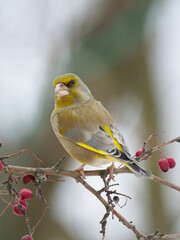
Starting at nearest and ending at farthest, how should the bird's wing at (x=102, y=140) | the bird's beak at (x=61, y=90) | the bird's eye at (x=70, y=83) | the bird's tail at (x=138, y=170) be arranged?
the bird's tail at (x=138, y=170), the bird's wing at (x=102, y=140), the bird's beak at (x=61, y=90), the bird's eye at (x=70, y=83)

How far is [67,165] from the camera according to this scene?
5.70m

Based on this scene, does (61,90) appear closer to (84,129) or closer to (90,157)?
(84,129)

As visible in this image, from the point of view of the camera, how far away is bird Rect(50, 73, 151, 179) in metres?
2.52

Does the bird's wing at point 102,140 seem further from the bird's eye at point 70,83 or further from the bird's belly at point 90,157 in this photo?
the bird's eye at point 70,83

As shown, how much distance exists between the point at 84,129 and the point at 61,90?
12.1 inches

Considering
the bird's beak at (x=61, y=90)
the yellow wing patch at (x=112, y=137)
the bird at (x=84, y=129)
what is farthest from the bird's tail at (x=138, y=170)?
the bird's beak at (x=61, y=90)

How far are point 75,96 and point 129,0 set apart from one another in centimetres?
438

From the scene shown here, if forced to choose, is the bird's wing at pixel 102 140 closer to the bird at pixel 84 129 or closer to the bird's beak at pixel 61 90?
the bird at pixel 84 129

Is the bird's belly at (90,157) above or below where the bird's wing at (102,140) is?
below

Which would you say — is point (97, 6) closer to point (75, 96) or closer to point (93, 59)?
point (93, 59)

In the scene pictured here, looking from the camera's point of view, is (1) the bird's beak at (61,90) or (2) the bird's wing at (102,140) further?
(1) the bird's beak at (61,90)

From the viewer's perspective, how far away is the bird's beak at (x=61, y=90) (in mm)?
2704

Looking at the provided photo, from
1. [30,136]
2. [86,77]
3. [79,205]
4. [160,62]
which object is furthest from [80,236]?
[160,62]

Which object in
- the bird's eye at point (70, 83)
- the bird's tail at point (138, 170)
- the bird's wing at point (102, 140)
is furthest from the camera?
the bird's eye at point (70, 83)
